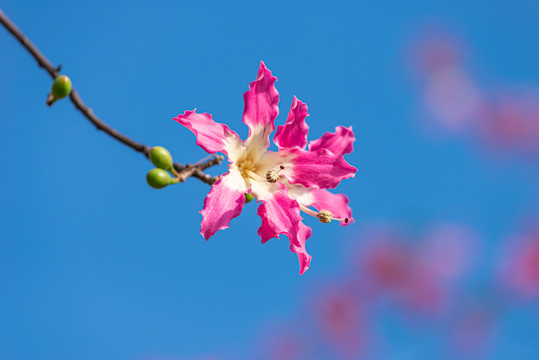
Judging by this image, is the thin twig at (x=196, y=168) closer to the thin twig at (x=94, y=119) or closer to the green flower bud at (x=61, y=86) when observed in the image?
the thin twig at (x=94, y=119)

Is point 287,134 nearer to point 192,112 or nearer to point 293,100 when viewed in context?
point 293,100

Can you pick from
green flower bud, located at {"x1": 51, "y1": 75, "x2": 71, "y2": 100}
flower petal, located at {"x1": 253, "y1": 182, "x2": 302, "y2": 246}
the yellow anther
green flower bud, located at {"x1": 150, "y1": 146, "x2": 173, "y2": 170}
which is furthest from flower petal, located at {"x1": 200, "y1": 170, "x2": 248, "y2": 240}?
green flower bud, located at {"x1": 51, "y1": 75, "x2": 71, "y2": 100}

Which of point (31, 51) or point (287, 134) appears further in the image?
point (287, 134)

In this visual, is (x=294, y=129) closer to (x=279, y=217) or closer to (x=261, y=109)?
(x=261, y=109)

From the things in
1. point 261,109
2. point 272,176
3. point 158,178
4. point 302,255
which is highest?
point 261,109

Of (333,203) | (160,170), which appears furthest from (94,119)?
(333,203)

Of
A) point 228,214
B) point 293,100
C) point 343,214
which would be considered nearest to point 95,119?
point 228,214
